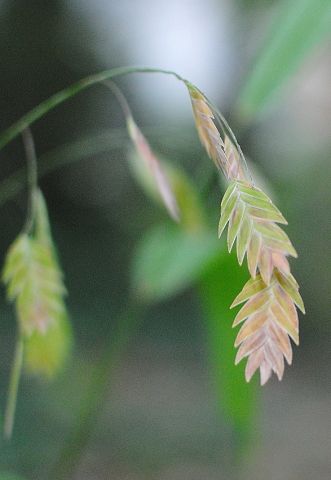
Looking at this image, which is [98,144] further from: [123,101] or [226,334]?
[123,101]

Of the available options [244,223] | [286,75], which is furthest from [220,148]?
[286,75]

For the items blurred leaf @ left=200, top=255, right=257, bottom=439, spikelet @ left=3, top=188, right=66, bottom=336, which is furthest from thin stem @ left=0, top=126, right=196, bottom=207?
blurred leaf @ left=200, top=255, right=257, bottom=439

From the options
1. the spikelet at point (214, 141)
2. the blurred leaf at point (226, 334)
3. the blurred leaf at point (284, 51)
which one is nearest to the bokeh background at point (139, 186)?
the blurred leaf at point (226, 334)

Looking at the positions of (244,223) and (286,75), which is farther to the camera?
(286,75)

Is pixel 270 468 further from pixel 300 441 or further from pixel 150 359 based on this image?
pixel 150 359

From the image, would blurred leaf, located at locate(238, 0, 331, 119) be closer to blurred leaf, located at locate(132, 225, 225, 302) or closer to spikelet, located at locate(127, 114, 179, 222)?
blurred leaf, located at locate(132, 225, 225, 302)

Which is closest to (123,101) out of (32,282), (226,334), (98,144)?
(32,282)
